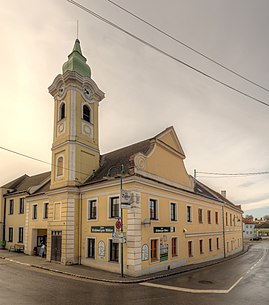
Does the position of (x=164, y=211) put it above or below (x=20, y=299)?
above

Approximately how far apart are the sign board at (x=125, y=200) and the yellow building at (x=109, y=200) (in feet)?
0.21

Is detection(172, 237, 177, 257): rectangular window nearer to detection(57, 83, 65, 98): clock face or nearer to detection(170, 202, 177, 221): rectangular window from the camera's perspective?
detection(170, 202, 177, 221): rectangular window

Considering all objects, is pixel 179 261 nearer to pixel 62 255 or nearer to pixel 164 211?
pixel 164 211

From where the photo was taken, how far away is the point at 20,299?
1261 centimetres

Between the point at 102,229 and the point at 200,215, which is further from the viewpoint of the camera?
the point at 200,215

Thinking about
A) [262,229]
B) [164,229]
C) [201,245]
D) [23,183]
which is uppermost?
[23,183]

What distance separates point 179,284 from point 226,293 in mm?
3192

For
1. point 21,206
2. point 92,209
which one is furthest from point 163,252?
point 21,206

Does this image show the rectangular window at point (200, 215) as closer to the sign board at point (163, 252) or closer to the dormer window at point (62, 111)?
the sign board at point (163, 252)

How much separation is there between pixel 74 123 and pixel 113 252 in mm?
11041

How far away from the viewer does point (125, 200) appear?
752 inches

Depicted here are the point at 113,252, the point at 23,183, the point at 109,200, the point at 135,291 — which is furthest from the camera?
the point at 23,183

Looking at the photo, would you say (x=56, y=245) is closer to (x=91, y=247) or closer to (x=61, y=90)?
(x=91, y=247)

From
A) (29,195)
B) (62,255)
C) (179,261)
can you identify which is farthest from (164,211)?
(29,195)
